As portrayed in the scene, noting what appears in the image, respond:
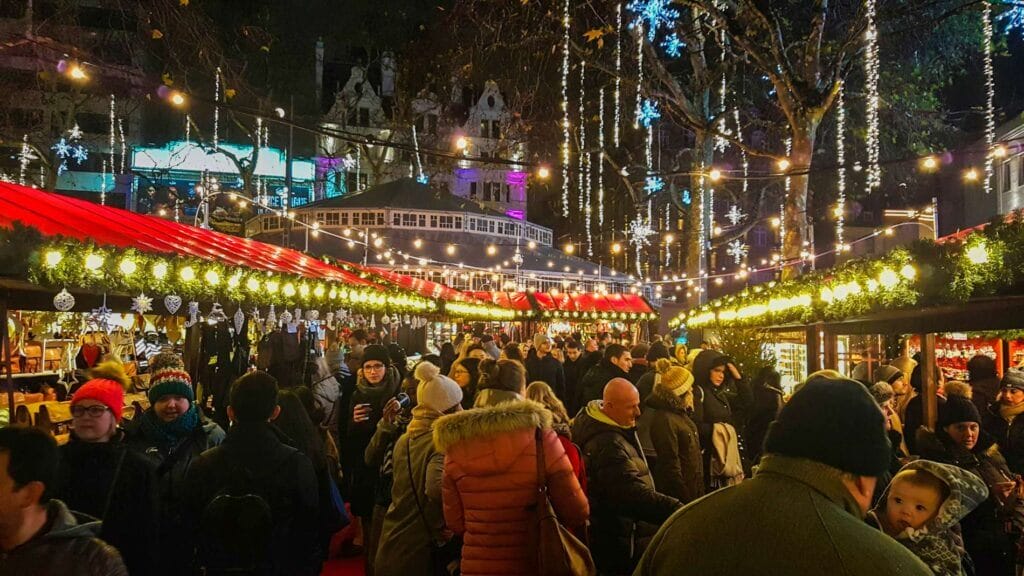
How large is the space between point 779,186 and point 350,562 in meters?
26.8

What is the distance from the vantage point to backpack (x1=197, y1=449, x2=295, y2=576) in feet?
10.0

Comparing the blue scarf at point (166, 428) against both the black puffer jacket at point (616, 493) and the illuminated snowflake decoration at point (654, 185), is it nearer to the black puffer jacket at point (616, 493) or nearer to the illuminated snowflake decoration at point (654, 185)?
the black puffer jacket at point (616, 493)

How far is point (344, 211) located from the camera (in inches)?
1153

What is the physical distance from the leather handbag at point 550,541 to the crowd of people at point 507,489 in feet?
0.04

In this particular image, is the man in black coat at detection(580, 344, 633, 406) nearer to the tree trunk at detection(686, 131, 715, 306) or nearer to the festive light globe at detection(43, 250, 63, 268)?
the festive light globe at detection(43, 250, 63, 268)

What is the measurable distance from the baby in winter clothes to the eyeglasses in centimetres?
355

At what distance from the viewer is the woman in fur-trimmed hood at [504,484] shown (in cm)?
319

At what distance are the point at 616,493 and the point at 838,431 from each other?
8.19 ft

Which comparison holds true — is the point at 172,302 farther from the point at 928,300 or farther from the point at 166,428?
the point at 928,300

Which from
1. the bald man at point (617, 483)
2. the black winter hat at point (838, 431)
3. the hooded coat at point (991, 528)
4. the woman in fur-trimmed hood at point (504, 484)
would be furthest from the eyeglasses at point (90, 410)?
the hooded coat at point (991, 528)

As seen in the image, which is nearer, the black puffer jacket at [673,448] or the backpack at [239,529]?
the backpack at [239,529]

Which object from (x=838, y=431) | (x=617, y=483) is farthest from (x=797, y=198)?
(x=838, y=431)

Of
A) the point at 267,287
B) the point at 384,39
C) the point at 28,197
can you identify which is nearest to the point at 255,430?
the point at 28,197

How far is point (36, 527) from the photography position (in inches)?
87.1
